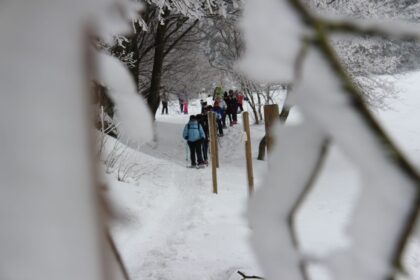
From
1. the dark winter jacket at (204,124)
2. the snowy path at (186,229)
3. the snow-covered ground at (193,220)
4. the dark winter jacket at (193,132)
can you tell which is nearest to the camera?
the snow-covered ground at (193,220)

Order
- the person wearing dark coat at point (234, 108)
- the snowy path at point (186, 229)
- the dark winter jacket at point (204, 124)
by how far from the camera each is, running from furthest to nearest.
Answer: the person wearing dark coat at point (234, 108) → the dark winter jacket at point (204, 124) → the snowy path at point (186, 229)

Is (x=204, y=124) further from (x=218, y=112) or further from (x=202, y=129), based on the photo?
(x=218, y=112)

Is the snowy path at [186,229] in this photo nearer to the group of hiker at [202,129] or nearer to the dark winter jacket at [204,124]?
the group of hiker at [202,129]

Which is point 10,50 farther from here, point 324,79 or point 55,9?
point 324,79

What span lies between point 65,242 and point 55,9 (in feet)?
0.61

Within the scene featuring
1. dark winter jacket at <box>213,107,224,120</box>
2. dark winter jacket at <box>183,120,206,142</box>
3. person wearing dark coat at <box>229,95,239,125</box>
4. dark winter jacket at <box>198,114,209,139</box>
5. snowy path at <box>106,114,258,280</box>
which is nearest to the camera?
snowy path at <box>106,114,258,280</box>

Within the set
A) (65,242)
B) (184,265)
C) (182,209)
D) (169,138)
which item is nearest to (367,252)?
(65,242)

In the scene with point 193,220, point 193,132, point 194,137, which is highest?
point 193,132

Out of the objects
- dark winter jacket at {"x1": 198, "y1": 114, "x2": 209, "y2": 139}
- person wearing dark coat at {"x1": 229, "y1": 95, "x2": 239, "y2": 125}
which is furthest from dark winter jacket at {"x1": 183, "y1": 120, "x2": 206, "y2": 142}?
person wearing dark coat at {"x1": 229, "y1": 95, "x2": 239, "y2": 125}

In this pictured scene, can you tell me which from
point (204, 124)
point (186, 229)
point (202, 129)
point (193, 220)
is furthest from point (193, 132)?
point (186, 229)

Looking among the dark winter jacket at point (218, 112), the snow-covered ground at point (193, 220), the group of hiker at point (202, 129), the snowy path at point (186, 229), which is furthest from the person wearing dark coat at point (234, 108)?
the snowy path at point (186, 229)

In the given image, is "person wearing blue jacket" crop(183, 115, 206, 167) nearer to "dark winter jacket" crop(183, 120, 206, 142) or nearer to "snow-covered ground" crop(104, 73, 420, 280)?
"dark winter jacket" crop(183, 120, 206, 142)

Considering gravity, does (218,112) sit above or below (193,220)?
above

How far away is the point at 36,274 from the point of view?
0.33m
